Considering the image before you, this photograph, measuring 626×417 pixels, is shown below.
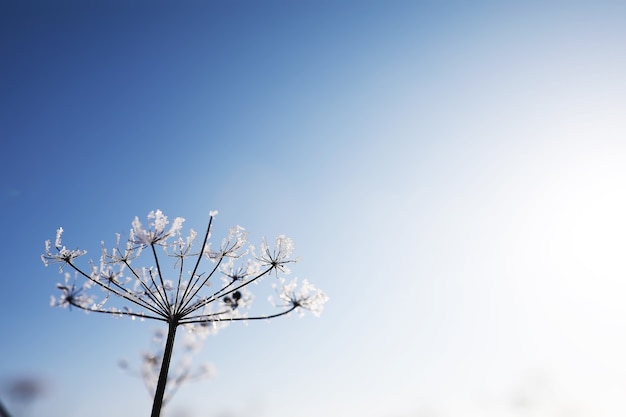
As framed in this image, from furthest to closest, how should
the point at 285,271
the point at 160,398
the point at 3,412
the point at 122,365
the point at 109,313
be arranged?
1. the point at 122,365
2. the point at 285,271
3. the point at 109,313
4. the point at 160,398
5. the point at 3,412

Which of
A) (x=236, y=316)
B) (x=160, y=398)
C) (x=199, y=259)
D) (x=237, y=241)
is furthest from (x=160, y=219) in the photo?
(x=160, y=398)

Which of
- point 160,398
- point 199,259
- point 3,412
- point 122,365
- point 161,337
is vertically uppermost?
point 161,337

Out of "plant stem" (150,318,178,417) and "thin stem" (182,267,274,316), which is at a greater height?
"thin stem" (182,267,274,316)

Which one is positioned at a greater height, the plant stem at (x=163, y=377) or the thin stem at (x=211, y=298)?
the thin stem at (x=211, y=298)

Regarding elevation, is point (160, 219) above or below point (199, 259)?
above

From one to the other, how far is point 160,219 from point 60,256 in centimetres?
215

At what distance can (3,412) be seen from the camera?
1.54 meters

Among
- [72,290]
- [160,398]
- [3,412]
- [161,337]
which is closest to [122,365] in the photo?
[161,337]

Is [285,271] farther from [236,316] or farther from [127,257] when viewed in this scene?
[127,257]

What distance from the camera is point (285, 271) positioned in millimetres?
8133

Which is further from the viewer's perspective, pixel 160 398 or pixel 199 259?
pixel 199 259

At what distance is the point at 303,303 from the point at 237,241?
6.64 ft

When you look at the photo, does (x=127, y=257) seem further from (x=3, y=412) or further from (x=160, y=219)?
(x=3, y=412)

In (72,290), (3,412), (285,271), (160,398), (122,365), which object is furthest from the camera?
(122,365)
